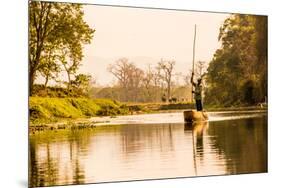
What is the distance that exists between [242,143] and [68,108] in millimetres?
1557

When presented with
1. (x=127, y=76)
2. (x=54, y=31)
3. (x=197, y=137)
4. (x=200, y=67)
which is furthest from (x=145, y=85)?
(x=54, y=31)

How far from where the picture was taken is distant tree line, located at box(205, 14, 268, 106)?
16.3 ft

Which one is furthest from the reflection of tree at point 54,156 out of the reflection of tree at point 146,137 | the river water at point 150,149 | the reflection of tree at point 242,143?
the reflection of tree at point 242,143

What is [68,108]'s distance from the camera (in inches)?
176

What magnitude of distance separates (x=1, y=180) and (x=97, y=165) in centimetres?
74

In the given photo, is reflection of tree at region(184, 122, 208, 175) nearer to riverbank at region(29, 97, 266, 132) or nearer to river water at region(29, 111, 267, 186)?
river water at region(29, 111, 267, 186)

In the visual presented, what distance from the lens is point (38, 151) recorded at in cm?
432

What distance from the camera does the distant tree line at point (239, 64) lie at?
4965 mm

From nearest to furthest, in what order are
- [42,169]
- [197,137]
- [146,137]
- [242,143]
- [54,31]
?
[42,169], [54,31], [146,137], [197,137], [242,143]

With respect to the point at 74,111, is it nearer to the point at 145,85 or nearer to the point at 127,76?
the point at 127,76

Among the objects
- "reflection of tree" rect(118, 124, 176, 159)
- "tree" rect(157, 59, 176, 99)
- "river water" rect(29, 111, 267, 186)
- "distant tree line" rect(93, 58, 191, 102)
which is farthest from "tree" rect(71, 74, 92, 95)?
"tree" rect(157, 59, 176, 99)

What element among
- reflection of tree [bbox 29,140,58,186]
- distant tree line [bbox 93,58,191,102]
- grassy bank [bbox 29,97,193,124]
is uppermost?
distant tree line [bbox 93,58,191,102]

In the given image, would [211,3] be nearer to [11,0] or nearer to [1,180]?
[11,0]

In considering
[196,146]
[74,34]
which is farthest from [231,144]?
[74,34]
